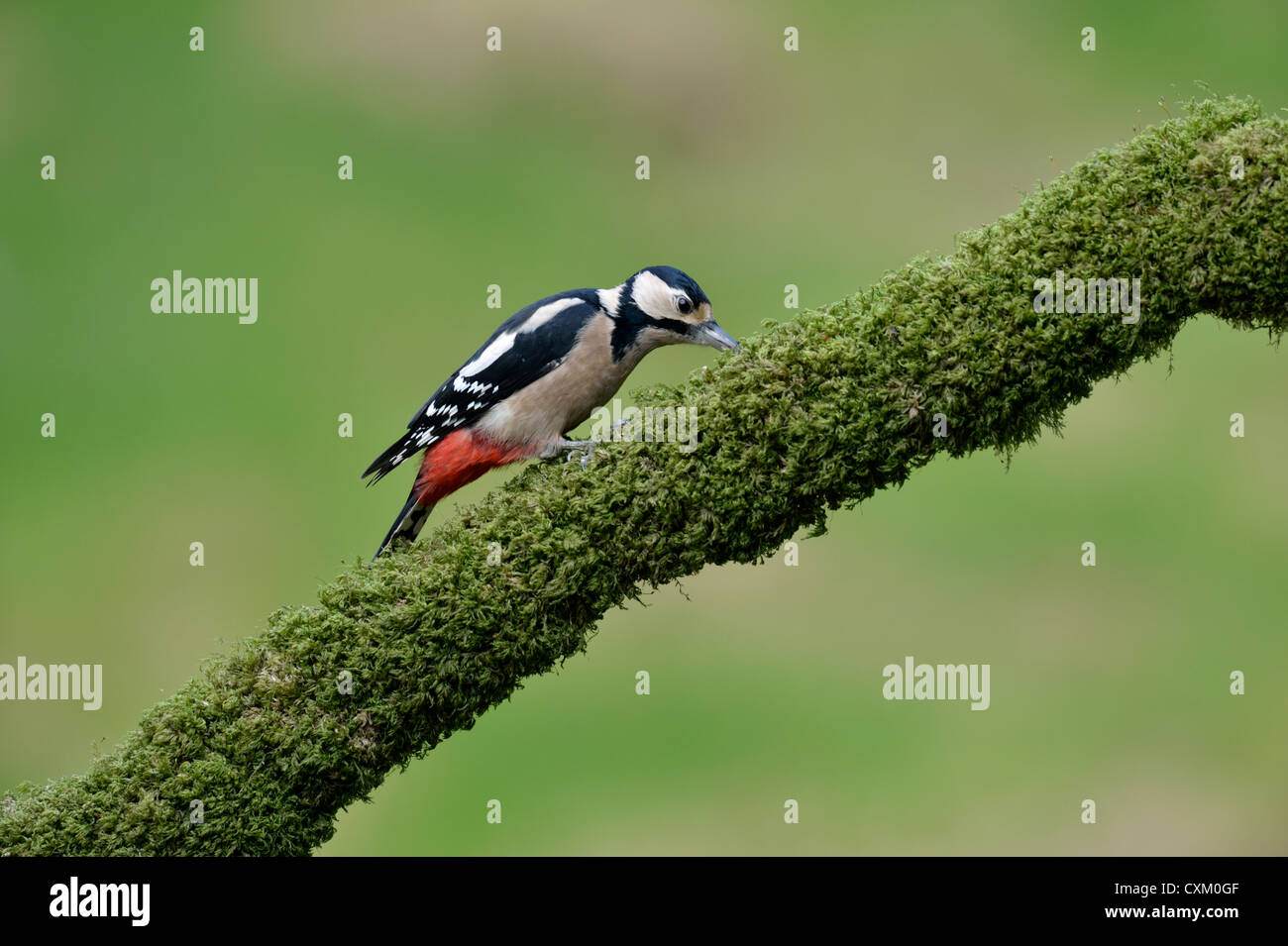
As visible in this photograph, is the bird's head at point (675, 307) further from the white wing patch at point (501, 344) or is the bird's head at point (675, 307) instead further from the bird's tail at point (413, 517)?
the bird's tail at point (413, 517)

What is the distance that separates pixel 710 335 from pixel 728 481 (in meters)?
0.92

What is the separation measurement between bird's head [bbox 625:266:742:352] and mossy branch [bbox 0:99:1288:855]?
2.23 ft

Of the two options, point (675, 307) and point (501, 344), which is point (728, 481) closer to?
point (675, 307)

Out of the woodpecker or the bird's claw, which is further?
the woodpecker

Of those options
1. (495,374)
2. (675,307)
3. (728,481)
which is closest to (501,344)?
(495,374)

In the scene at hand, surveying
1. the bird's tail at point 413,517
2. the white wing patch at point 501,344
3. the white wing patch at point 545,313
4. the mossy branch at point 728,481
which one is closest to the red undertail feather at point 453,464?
the bird's tail at point 413,517

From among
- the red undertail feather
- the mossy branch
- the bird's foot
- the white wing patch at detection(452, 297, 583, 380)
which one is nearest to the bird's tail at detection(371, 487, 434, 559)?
the red undertail feather

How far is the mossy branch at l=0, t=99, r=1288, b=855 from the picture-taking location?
11.1 feet

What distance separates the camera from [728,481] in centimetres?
342

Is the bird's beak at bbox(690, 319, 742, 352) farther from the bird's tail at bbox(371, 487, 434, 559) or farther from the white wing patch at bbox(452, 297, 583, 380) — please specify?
the bird's tail at bbox(371, 487, 434, 559)

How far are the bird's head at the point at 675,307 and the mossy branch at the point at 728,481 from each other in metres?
0.68

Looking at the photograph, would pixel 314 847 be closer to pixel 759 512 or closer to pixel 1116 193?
pixel 759 512
